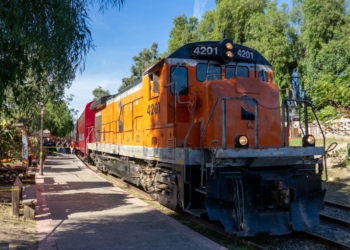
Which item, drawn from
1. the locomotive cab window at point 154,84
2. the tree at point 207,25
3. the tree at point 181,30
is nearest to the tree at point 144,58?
the tree at point 181,30

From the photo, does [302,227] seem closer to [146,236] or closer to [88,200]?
[146,236]

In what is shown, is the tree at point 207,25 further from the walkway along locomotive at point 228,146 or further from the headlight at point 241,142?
the headlight at point 241,142

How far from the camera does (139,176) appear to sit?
10297 mm

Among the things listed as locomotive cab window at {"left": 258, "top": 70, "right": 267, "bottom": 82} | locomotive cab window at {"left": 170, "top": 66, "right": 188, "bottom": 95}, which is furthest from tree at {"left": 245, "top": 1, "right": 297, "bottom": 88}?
locomotive cab window at {"left": 170, "top": 66, "right": 188, "bottom": 95}

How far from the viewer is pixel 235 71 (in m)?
7.79

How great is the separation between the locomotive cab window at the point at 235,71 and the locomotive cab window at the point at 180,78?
0.88m

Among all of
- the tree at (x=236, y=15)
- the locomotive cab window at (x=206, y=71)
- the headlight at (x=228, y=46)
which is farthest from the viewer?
the tree at (x=236, y=15)

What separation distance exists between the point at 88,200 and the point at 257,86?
5.67 meters

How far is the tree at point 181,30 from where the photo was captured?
1811 inches

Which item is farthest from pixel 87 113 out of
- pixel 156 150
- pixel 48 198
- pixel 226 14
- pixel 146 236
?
pixel 226 14

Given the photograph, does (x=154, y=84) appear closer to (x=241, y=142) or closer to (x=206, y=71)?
(x=206, y=71)

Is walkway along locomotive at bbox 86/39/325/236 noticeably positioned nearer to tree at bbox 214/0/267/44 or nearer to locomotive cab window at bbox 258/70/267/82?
locomotive cab window at bbox 258/70/267/82

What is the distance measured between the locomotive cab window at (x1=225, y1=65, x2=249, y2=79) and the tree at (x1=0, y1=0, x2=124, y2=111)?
3212 millimetres

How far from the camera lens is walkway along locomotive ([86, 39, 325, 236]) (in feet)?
19.5
